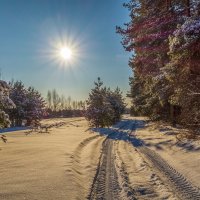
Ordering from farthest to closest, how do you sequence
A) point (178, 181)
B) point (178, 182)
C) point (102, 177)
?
1. point (102, 177)
2. point (178, 181)
3. point (178, 182)

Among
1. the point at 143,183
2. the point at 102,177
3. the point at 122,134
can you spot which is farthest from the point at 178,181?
the point at 122,134

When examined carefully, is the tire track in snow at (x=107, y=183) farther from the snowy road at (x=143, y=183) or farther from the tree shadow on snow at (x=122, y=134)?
the tree shadow on snow at (x=122, y=134)

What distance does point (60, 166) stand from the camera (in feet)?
36.5

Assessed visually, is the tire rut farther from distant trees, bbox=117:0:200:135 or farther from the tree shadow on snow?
the tree shadow on snow

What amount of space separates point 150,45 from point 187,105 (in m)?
7.22

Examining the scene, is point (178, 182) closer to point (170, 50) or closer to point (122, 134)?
point (170, 50)

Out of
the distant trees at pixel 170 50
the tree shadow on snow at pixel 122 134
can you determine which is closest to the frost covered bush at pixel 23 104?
the tree shadow on snow at pixel 122 134

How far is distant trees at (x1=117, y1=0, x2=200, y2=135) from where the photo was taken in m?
13.0

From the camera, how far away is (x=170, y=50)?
13.3 metres

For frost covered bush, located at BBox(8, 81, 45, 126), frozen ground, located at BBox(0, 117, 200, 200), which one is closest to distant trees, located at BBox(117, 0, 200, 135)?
frozen ground, located at BBox(0, 117, 200, 200)

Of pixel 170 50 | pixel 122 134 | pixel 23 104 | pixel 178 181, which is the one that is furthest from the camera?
pixel 23 104

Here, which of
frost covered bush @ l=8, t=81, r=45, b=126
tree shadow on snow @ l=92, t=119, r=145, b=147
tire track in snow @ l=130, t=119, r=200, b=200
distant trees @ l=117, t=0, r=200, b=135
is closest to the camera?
tire track in snow @ l=130, t=119, r=200, b=200

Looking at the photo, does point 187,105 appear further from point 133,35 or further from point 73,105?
point 73,105

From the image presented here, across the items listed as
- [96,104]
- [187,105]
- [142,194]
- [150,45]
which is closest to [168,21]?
[150,45]
